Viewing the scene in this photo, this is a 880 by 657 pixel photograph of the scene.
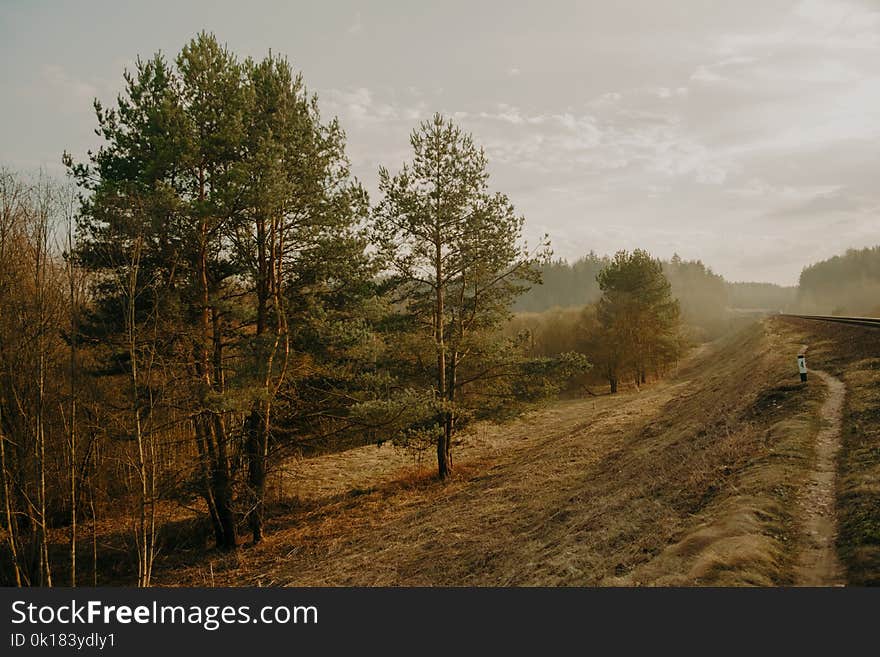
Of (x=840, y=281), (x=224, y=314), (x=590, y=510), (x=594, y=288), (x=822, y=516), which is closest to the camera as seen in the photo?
(x=822, y=516)

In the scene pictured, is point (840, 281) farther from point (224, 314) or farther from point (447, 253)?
point (224, 314)

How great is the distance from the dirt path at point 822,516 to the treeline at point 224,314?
9337 millimetres

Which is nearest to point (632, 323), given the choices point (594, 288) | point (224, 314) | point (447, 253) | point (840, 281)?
point (447, 253)

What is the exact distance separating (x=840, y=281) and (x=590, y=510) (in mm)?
129757

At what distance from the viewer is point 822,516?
7.26m

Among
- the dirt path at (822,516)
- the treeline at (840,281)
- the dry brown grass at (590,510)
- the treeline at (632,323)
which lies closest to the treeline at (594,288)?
the treeline at (840,281)

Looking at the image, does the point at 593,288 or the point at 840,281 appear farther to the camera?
the point at 593,288

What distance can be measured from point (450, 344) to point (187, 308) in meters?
9.03

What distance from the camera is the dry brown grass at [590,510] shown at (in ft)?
24.8

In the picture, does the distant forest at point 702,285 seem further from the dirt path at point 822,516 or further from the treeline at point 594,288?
the dirt path at point 822,516

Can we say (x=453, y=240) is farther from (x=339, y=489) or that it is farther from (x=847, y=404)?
(x=847, y=404)

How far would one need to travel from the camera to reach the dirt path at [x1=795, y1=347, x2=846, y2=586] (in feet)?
19.5

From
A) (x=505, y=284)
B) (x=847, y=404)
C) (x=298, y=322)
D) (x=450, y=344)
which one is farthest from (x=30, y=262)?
(x=847, y=404)

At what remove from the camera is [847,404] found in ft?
39.4
